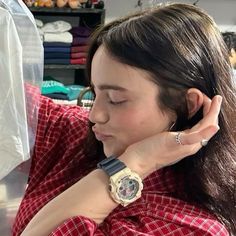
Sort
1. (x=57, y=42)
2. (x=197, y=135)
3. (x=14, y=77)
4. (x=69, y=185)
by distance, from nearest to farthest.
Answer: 1. (x=197, y=135)
2. (x=14, y=77)
3. (x=69, y=185)
4. (x=57, y=42)

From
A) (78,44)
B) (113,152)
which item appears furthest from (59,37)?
(113,152)

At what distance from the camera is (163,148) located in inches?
29.8

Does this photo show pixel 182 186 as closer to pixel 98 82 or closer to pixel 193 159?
pixel 193 159

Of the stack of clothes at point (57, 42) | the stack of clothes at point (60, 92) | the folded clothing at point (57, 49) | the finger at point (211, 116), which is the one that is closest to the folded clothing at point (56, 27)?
the stack of clothes at point (57, 42)

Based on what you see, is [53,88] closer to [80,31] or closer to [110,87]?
[80,31]

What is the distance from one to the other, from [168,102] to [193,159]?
5.7 inches

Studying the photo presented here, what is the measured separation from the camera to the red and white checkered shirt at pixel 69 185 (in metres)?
0.77

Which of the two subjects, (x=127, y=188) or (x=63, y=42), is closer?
(x=127, y=188)

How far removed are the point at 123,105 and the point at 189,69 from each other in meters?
0.14

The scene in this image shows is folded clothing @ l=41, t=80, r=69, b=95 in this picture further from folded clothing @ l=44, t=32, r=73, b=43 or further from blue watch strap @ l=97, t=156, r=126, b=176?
blue watch strap @ l=97, t=156, r=126, b=176

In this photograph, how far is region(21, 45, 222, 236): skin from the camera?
756mm

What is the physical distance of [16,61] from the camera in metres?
0.85

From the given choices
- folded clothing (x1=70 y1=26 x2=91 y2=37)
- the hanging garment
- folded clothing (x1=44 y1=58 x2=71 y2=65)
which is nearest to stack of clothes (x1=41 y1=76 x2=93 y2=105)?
folded clothing (x1=44 y1=58 x2=71 y2=65)

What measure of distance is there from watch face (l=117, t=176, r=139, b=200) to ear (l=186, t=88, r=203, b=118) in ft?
0.58
